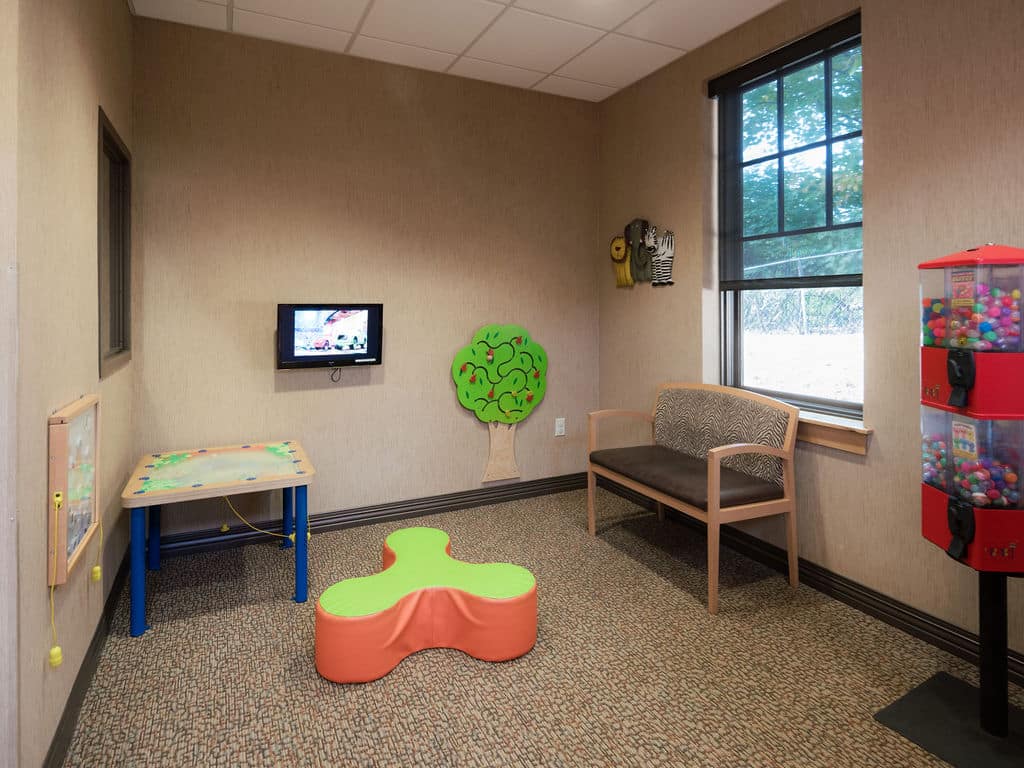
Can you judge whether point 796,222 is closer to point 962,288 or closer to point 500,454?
point 962,288

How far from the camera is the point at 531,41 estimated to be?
11.3 ft

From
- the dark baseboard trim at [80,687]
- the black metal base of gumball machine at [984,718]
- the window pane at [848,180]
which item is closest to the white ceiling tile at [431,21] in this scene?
the window pane at [848,180]

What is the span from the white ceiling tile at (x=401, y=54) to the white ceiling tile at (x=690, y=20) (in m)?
Result: 1.05

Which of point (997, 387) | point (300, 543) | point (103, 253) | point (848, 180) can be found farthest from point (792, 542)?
point (103, 253)

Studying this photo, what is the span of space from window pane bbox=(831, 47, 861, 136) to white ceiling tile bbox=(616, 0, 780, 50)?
46 centimetres

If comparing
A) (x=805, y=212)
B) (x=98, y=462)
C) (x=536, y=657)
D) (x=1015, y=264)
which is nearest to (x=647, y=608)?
(x=536, y=657)

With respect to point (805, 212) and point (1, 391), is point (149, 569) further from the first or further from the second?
point (805, 212)

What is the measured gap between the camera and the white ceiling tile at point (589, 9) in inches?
118

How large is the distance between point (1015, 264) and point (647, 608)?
1822 mm

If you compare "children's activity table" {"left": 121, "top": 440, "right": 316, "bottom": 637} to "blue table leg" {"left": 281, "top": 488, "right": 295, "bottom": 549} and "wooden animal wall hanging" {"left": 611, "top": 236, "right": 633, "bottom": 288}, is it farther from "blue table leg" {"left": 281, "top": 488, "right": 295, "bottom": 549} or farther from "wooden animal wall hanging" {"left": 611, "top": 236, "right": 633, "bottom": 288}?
"wooden animal wall hanging" {"left": 611, "top": 236, "right": 633, "bottom": 288}

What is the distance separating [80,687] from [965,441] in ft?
9.42

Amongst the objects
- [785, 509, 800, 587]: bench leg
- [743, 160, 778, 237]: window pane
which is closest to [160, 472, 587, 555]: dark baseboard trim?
[785, 509, 800, 587]: bench leg

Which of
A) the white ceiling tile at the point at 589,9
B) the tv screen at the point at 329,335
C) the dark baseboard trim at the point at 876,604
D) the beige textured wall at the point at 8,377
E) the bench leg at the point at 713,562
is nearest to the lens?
the beige textured wall at the point at 8,377

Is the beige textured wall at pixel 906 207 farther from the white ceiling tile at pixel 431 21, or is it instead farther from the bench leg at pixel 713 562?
the white ceiling tile at pixel 431 21
